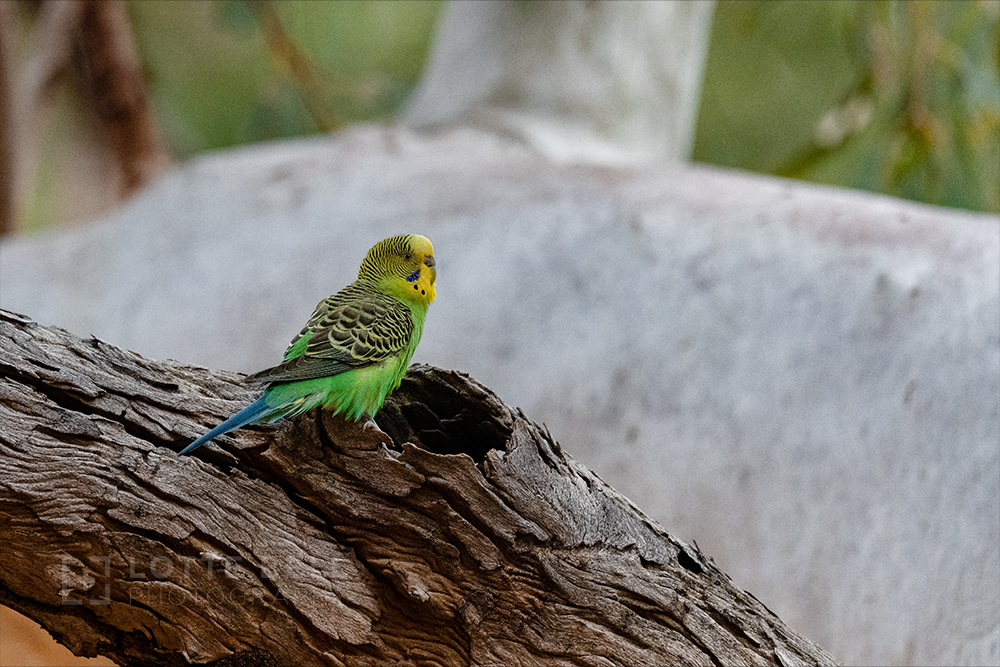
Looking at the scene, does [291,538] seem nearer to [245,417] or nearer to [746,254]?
[245,417]

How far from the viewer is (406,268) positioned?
826 mm

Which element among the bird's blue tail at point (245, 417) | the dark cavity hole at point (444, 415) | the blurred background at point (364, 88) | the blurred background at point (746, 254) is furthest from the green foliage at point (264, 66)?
the bird's blue tail at point (245, 417)

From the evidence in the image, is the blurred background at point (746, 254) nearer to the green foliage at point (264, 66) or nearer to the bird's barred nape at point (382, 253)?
the green foliage at point (264, 66)

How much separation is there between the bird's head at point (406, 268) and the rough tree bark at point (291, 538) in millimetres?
87

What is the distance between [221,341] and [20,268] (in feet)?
1.90

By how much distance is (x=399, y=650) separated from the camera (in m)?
0.84

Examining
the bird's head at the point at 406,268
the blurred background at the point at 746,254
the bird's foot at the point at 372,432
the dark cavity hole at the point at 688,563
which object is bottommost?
the bird's foot at the point at 372,432

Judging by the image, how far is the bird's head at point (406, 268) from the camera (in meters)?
0.82

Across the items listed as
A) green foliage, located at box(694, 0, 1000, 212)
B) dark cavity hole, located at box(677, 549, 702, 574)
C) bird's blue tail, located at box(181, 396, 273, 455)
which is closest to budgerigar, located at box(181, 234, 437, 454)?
bird's blue tail, located at box(181, 396, 273, 455)

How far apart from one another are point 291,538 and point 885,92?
296 cm

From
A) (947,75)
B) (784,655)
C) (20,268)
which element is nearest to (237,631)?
(784,655)

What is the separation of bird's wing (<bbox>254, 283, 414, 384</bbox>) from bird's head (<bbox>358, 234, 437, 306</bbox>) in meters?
0.02

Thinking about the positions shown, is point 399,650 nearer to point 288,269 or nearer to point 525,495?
point 525,495

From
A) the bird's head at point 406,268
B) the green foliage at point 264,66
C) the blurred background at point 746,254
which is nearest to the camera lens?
the bird's head at point 406,268
